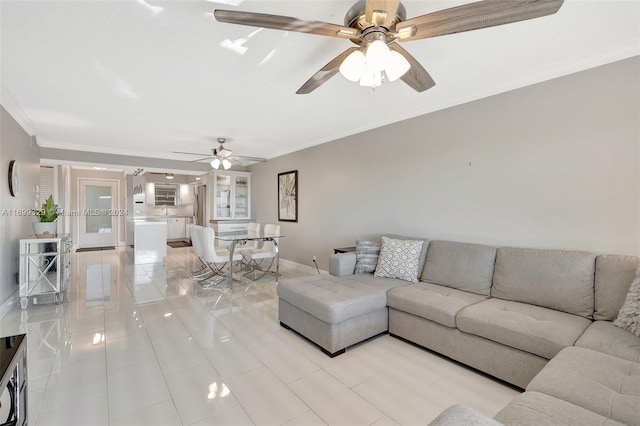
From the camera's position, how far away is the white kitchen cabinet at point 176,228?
9914mm

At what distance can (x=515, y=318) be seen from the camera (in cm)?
208

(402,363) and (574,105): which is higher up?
(574,105)

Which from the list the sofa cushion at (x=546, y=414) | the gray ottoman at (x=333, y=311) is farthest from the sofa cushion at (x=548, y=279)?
the sofa cushion at (x=546, y=414)

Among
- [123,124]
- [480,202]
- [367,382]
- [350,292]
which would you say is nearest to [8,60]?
[123,124]

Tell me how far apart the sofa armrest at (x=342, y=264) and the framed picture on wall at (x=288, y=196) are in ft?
8.43

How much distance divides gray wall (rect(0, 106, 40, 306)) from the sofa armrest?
3.73 m

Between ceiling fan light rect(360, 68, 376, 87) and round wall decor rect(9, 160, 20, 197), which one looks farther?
round wall decor rect(9, 160, 20, 197)

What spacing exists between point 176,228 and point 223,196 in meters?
3.78

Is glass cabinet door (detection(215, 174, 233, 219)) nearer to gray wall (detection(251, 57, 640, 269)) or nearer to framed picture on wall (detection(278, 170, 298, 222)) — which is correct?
A: framed picture on wall (detection(278, 170, 298, 222))

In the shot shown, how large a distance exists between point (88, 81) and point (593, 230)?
4678 millimetres

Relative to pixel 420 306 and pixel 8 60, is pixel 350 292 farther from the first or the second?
pixel 8 60

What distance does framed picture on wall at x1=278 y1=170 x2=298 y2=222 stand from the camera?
587cm

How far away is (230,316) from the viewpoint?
3.34 metres

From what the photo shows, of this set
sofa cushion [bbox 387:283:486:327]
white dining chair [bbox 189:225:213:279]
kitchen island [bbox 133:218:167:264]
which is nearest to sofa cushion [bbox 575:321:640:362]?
sofa cushion [bbox 387:283:486:327]
